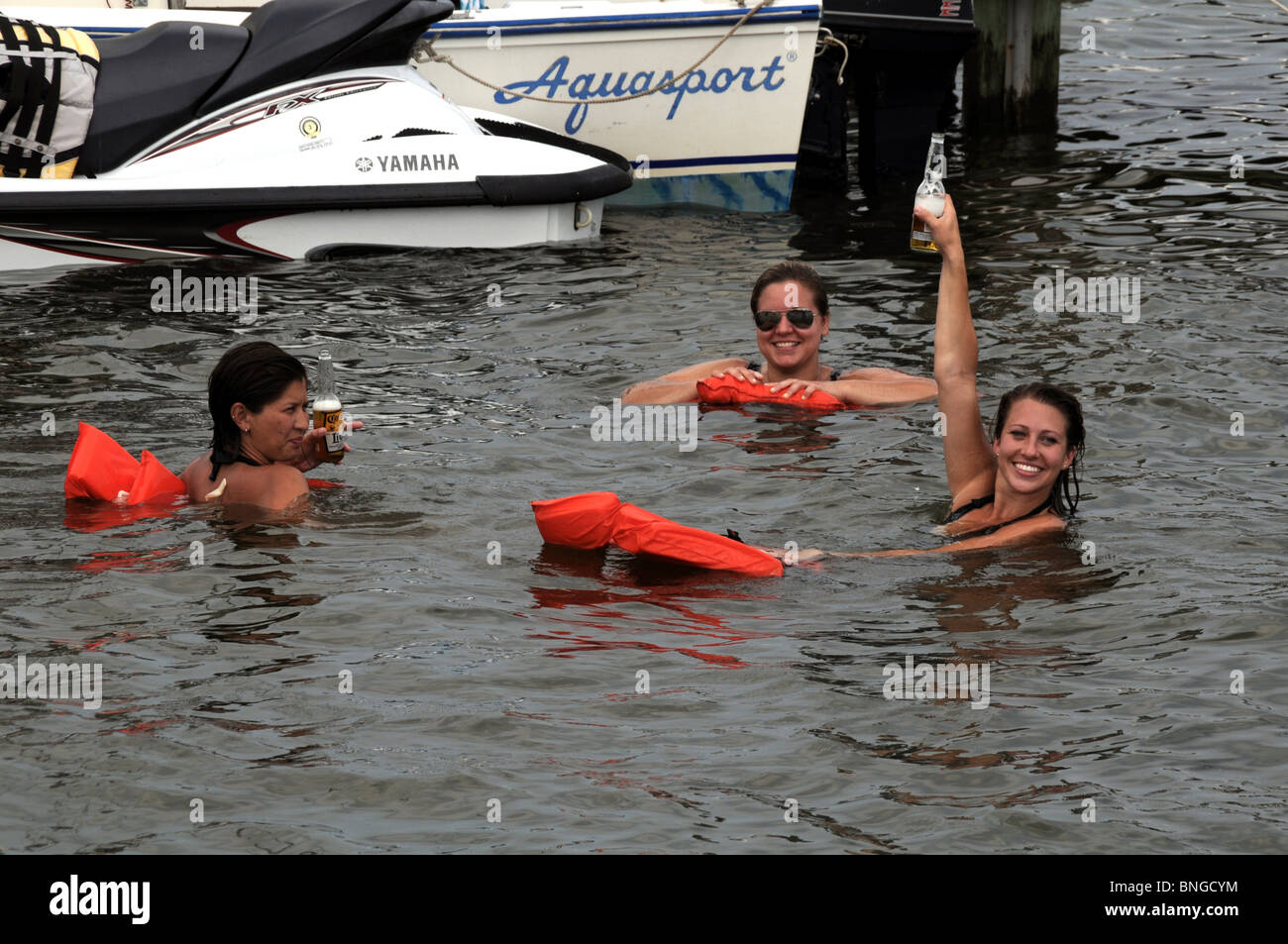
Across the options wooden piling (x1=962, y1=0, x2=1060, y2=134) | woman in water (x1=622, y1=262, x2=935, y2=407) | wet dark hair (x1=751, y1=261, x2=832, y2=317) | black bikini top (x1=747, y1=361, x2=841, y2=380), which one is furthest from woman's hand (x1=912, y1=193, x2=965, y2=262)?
wooden piling (x1=962, y1=0, x2=1060, y2=134)

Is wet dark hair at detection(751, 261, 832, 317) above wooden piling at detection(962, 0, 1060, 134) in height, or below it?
→ below

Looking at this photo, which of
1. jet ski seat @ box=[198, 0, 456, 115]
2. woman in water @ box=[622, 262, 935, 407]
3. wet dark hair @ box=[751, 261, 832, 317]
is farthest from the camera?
jet ski seat @ box=[198, 0, 456, 115]

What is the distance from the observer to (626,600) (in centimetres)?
629

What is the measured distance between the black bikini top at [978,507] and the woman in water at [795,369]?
1.91 meters

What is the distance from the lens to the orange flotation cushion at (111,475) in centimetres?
702

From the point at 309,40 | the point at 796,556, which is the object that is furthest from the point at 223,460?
the point at 309,40

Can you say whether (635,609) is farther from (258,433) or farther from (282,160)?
(282,160)

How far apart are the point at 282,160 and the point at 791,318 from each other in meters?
4.14

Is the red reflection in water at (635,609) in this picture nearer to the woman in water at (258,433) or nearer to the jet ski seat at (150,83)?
the woman in water at (258,433)

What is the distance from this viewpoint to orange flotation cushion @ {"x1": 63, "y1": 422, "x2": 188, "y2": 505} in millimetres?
7016

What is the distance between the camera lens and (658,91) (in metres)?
13.2

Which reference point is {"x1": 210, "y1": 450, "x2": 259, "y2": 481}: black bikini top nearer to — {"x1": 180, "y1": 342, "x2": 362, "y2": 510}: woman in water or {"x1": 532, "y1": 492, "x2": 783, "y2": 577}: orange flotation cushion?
{"x1": 180, "y1": 342, "x2": 362, "y2": 510}: woman in water

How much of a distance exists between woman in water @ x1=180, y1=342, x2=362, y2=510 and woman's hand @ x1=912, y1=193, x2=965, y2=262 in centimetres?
252
